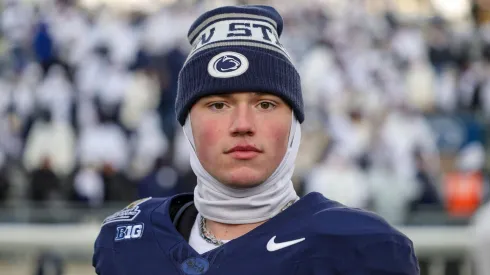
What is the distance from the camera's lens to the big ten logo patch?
2.69 m

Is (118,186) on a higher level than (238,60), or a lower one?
lower

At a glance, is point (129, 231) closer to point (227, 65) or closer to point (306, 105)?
point (227, 65)

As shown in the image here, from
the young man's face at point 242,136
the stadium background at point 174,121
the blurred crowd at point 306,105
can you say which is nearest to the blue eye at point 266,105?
the young man's face at point 242,136

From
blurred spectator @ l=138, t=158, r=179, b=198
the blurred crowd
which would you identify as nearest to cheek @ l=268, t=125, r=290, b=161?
the blurred crowd

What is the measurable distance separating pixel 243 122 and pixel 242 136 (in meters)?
0.03

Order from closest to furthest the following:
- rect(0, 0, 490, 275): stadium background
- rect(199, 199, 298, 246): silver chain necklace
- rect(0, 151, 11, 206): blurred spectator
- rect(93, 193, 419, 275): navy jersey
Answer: rect(93, 193, 419, 275): navy jersey < rect(199, 199, 298, 246): silver chain necklace < rect(0, 0, 490, 275): stadium background < rect(0, 151, 11, 206): blurred spectator

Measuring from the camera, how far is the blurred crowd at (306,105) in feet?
35.5

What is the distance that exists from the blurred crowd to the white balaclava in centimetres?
706

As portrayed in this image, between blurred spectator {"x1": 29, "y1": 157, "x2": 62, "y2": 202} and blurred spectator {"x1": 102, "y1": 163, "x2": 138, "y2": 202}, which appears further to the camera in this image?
blurred spectator {"x1": 29, "y1": 157, "x2": 62, "y2": 202}

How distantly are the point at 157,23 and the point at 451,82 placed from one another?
12.3 ft

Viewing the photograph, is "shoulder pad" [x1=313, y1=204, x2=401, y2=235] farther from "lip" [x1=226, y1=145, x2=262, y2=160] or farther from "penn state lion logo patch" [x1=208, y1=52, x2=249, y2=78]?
"penn state lion logo patch" [x1=208, y1=52, x2=249, y2=78]

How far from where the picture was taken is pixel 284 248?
96.7 inches

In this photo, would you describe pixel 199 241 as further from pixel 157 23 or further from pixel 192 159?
pixel 157 23

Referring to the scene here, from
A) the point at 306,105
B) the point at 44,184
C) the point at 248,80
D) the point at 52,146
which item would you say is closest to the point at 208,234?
the point at 248,80
